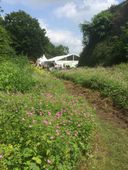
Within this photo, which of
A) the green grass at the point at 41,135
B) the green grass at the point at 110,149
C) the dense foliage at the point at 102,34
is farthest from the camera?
the dense foliage at the point at 102,34

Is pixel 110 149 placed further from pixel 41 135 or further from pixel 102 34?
pixel 102 34

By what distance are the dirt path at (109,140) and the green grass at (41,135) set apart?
381 millimetres

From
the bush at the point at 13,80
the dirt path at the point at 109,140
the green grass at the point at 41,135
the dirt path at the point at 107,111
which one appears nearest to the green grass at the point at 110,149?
the dirt path at the point at 109,140

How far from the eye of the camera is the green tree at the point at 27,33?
200 feet

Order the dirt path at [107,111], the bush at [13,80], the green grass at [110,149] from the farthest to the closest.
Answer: the bush at [13,80]
the dirt path at [107,111]
the green grass at [110,149]

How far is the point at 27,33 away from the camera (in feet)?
204

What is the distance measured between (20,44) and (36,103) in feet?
177

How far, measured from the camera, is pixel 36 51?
208 feet

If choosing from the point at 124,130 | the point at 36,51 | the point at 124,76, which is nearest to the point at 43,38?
the point at 36,51

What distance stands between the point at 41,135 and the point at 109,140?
3083 millimetres

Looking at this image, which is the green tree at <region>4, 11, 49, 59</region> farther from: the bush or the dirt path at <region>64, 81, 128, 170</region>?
the dirt path at <region>64, 81, 128, 170</region>

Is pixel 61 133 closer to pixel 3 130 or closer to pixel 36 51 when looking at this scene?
pixel 3 130

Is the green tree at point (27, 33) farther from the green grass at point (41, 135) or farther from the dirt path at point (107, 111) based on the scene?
the green grass at point (41, 135)

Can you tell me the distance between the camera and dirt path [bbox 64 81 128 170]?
656 centimetres
